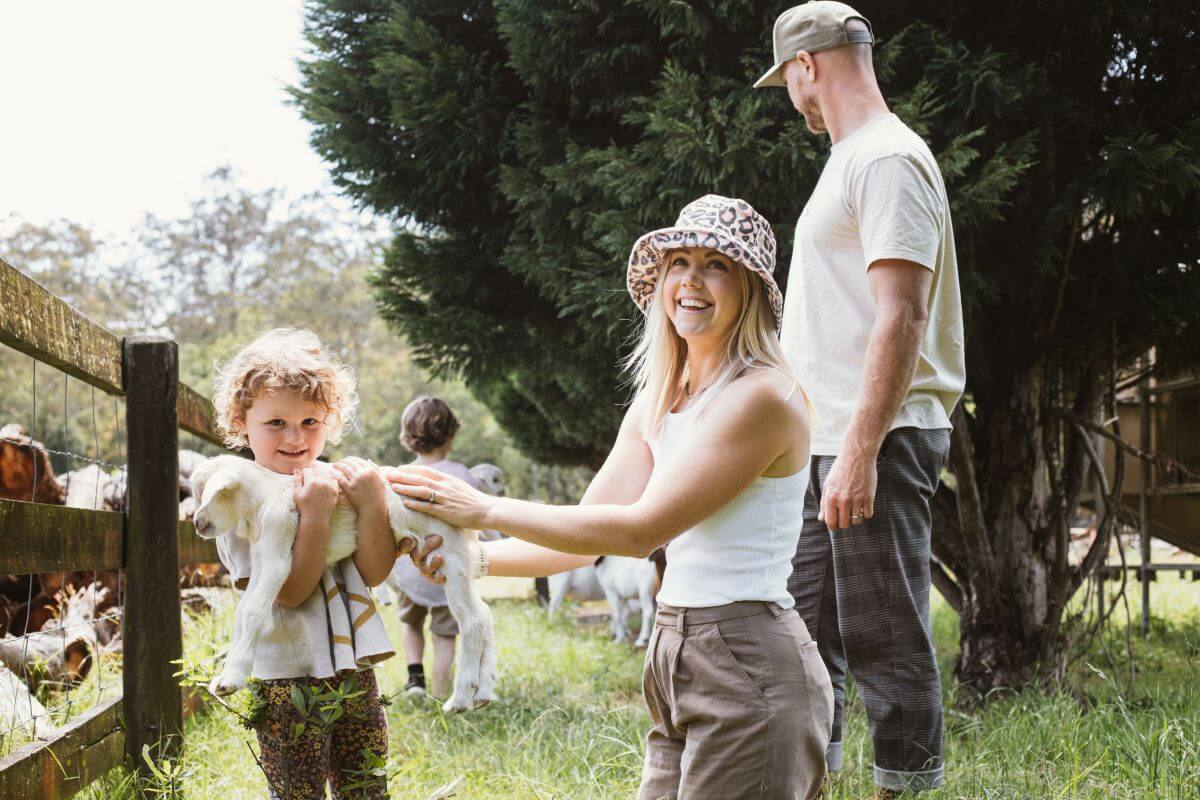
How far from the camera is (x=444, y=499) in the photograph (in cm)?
208

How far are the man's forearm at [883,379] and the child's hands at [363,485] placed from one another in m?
1.22

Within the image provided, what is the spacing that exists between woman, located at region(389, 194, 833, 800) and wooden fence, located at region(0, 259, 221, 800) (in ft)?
4.61

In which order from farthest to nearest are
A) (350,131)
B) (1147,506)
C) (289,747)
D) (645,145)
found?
(1147,506) < (350,131) < (645,145) < (289,747)

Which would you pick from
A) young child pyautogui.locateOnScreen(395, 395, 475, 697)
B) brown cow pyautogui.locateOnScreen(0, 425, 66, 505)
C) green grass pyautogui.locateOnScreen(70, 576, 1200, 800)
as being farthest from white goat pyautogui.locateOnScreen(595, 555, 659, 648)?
brown cow pyautogui.locateOnScreen(0, 425, 66, 505)

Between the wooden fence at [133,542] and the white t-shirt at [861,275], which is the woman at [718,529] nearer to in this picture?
the white t-shirt at [861,275]

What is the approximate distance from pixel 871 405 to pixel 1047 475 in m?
3.20

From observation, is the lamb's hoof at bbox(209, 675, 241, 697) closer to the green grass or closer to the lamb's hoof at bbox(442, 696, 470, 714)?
the lamb's hoof at bbox(442, 696, 470, 714)

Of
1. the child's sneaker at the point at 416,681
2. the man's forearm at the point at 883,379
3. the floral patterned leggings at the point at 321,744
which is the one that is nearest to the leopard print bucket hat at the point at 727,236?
the man's forearm at the point at 883,379

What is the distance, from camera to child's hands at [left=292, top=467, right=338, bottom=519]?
6.79 ft

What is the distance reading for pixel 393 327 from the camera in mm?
6223

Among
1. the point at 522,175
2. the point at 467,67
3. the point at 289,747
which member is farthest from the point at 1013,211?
the point at 289,747

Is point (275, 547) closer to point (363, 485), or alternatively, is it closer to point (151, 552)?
point (363, 485)

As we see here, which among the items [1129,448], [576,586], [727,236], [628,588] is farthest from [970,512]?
[576,586]

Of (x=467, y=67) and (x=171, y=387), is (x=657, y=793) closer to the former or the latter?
(x=171, y=387)
